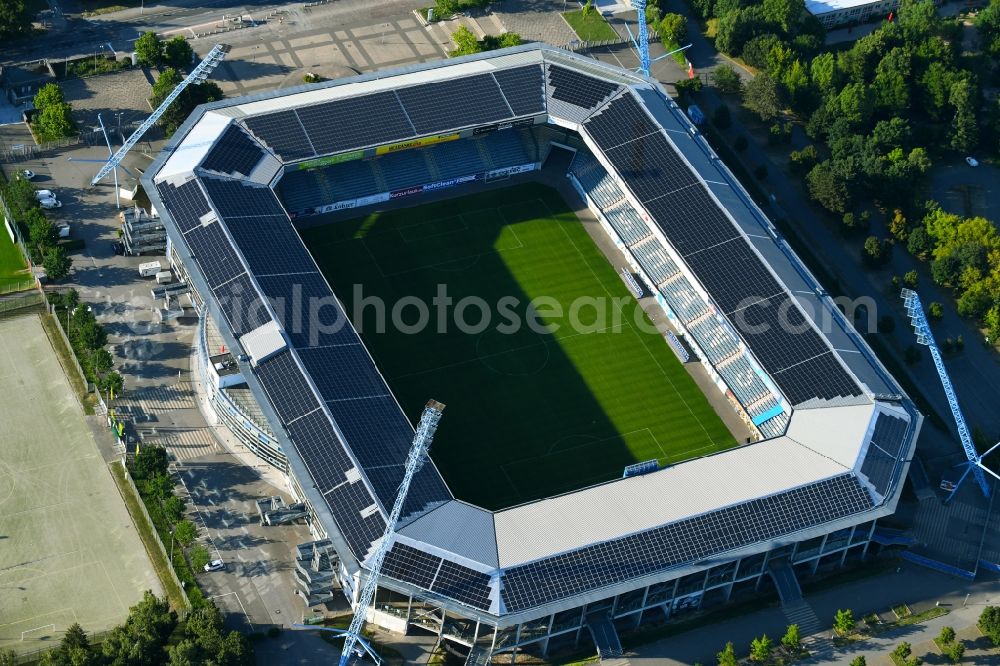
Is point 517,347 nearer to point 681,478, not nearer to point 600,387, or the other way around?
point 600,387

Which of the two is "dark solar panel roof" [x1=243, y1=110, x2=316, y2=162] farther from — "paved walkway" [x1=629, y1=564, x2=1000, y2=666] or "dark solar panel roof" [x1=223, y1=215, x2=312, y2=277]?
"paved walkway" [x1=629, y1=564, x2=1000, y2=666]

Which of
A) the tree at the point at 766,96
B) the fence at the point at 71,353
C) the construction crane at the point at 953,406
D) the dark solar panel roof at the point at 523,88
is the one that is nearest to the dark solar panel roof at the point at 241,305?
the fence at the point at 71,353

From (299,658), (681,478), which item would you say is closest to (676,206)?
(681,478)

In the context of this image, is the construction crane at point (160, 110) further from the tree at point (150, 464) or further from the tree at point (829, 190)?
the tree at point (829, 190)

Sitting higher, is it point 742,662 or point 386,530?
point 386,530

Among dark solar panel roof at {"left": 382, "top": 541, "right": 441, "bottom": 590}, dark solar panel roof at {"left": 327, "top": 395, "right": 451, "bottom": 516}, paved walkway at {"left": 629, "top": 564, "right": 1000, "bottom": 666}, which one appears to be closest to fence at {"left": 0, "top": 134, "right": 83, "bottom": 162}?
dark solar panel roof at {"left": 327, "top": 395, "right": 451, "bottom": 516}

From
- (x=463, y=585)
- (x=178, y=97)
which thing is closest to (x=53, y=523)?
(x=463, y=585)
